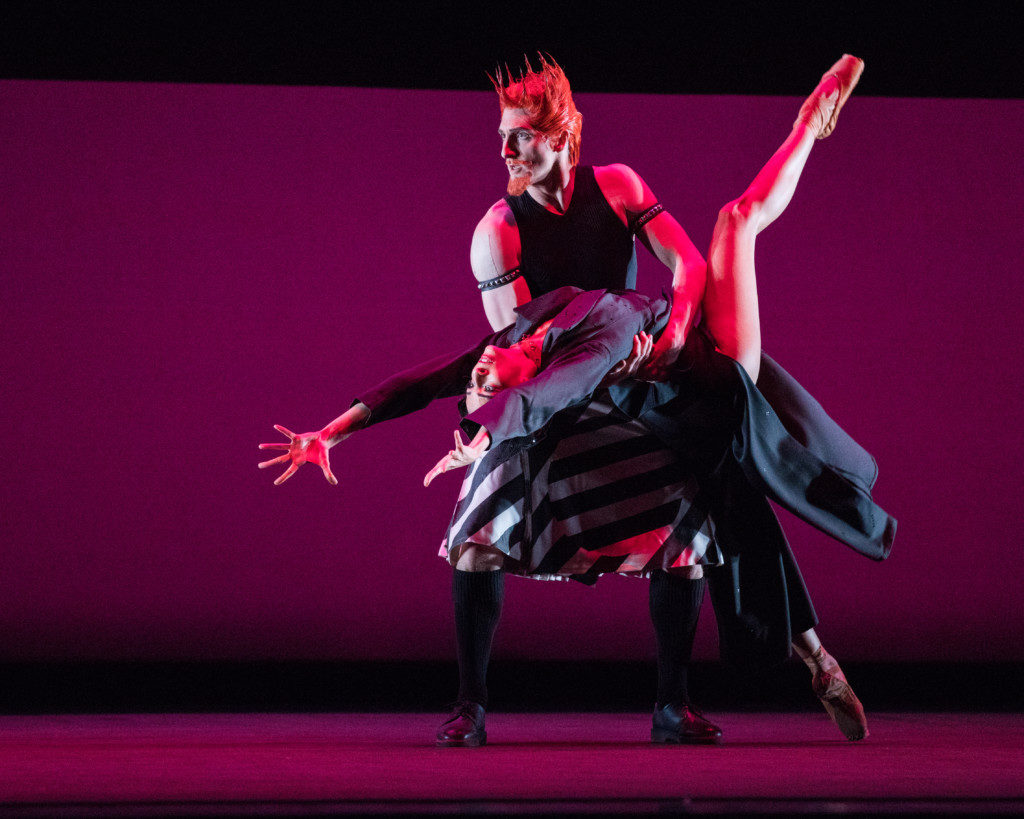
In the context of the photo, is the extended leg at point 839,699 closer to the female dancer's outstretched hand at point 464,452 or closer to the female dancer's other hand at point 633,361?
the female dancer's other hand at point 633,361

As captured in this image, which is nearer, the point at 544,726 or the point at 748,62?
the point at 544,726

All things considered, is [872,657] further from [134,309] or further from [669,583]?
[134,309]

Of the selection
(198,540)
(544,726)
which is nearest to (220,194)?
(198,540)

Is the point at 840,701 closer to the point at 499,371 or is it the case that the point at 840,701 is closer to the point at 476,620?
the point at 476,620

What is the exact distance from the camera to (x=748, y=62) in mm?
3389

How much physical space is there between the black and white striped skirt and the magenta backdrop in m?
1.06

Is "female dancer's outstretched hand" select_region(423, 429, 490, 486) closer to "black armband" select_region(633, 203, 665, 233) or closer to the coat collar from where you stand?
the coat collar

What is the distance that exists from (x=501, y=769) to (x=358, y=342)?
1.72 metres

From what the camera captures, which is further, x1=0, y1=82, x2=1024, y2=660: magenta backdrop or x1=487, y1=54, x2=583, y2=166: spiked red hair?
x1=0, y1=82, x2=1024, y2=660: magenta backdrop

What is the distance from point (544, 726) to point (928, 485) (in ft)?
4.82

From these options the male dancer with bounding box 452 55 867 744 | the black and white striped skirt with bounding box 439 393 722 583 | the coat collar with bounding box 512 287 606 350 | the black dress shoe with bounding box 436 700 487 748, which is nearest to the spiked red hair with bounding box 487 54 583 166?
the male dancer with bounding box 452 55 867 744

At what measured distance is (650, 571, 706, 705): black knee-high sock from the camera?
2273 millimetres

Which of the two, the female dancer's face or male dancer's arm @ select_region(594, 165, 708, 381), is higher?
male dancer's arm @ select_region(594, 165, 708, 381)

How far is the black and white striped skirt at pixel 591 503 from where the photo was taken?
7.26 ft
